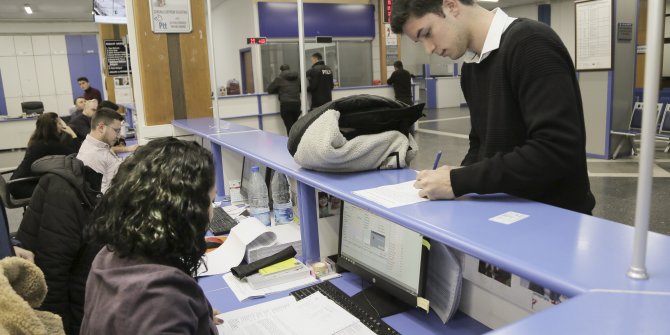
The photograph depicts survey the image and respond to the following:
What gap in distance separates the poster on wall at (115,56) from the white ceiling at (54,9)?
12.1ft

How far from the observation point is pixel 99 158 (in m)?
3.54

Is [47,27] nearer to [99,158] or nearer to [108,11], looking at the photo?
[108,11]

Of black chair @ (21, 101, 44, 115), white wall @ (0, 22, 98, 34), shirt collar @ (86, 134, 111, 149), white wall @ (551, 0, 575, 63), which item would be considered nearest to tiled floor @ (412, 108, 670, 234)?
shirt collar @ (86, 134, 111, 149)

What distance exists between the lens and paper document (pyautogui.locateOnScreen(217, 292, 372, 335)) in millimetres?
1437

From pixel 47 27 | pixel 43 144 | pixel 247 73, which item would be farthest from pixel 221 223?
pixel 47 27

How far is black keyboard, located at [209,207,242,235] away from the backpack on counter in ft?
2.74

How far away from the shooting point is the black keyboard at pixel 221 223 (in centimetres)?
243

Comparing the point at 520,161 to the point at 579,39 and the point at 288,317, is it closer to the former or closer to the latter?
the point at 288,317

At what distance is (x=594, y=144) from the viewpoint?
6488 mm

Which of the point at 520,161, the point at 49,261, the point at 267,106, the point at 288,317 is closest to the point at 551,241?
the point at 520,161

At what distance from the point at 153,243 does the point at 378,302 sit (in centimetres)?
82

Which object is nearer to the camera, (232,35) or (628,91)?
(628,91)

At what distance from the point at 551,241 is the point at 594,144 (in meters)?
6.26

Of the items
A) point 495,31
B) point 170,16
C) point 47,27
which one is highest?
point 47,27
